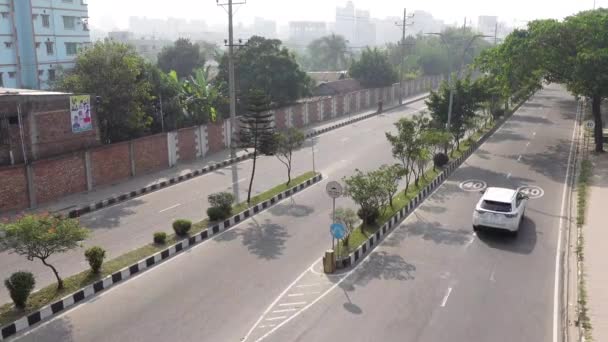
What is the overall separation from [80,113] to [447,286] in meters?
18.0

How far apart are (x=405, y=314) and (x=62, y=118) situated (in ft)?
58.3

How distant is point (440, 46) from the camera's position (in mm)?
96062

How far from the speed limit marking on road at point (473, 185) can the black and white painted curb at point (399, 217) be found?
43.0 inches

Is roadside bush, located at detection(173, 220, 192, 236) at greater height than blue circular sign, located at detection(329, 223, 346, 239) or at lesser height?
lesser

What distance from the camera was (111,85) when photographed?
86.0 feet

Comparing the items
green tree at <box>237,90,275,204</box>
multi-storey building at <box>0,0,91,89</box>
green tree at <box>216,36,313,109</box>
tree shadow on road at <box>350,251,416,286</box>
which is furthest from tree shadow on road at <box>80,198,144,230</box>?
multi-storey building at <box>0,0,91,89</box>

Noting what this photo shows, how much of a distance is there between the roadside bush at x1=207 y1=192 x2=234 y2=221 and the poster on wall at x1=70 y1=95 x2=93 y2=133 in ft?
28.6

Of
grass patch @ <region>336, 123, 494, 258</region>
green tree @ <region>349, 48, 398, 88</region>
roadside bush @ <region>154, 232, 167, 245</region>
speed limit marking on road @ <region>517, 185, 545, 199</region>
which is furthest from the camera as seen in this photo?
green tree @ <region>349, 48, 398, 88</region>

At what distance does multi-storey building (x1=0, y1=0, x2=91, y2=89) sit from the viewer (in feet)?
167

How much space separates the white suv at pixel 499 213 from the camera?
17.4m

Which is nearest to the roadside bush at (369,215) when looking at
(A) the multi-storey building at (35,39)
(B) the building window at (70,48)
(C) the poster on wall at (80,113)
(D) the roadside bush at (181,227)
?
(D) the roadside bush at (181,227)

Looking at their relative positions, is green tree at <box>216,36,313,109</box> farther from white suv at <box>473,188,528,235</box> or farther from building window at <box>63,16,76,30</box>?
white suv at <box>473,188,528,235</box>

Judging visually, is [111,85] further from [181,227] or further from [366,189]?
[366,189]

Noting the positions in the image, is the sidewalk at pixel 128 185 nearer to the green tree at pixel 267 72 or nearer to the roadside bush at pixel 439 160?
the green tree at pixel 267 72
